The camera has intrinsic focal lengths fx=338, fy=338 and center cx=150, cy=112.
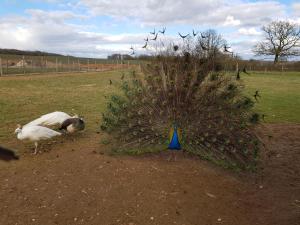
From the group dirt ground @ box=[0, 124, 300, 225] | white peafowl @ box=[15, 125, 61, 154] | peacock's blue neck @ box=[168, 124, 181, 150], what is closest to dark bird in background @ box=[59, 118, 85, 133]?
dirt ground @ box=[0, 124, 300, 225]

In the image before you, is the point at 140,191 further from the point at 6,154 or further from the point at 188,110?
the point at 6,154

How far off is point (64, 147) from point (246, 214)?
12.4 feet

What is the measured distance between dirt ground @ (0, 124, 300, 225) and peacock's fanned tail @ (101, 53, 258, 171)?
0.36 m

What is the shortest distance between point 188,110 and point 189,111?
0.08 feet

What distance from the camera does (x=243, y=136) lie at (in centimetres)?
595

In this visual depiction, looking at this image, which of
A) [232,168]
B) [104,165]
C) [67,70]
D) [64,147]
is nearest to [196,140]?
[232,168]

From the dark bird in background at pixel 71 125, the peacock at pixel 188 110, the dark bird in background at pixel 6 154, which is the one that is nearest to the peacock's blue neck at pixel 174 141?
the peacock at pixel 188 110

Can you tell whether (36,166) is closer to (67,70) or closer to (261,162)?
(261,162)

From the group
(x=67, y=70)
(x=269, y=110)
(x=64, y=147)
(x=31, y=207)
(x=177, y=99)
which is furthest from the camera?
(x=67, y=70)

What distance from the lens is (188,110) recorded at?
616cm

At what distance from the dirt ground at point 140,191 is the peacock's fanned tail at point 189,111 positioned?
36 cm

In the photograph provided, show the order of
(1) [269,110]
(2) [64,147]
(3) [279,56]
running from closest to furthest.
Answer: (2) [64,147]
(1) [269,110]
(3) [279,56]

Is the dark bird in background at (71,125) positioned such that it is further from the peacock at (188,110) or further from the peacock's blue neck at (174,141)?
the peacock's blue neck at (174,141)

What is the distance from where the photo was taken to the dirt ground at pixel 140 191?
14.5 feet
